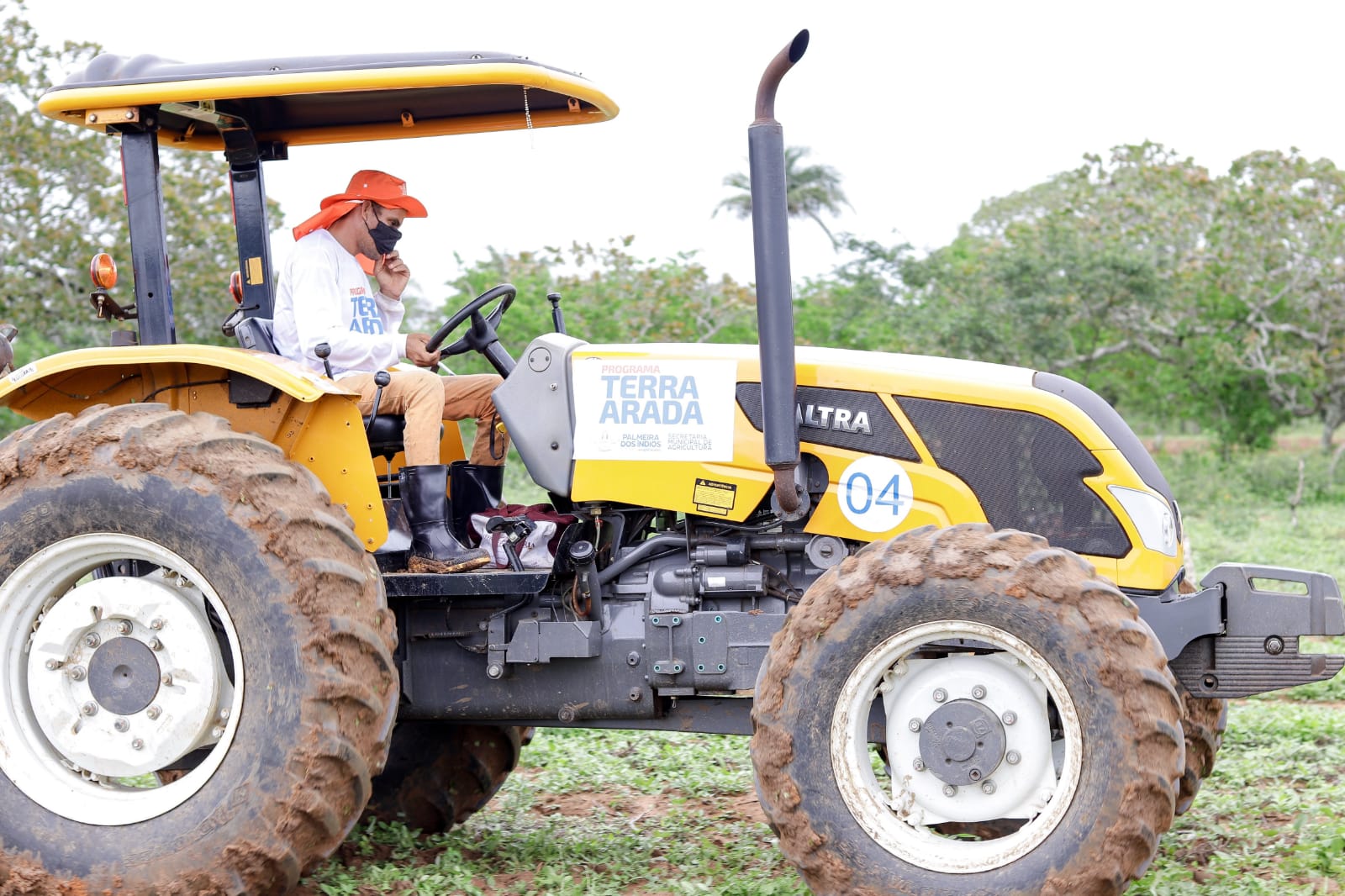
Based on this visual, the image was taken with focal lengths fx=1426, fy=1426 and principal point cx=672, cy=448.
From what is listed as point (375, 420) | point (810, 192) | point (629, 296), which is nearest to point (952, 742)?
point (375, 420)

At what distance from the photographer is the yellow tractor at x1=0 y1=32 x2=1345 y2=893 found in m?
3.71

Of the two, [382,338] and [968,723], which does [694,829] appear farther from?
[382,338]

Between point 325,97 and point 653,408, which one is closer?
point 653,408

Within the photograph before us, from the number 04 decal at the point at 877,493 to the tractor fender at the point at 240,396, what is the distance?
1.40 meters

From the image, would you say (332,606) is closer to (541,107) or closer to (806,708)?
(806,708)

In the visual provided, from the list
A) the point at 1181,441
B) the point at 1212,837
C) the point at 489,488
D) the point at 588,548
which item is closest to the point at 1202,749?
the point at 1212,837

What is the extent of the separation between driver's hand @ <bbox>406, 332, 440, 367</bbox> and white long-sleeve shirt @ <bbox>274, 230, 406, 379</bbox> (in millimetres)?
23

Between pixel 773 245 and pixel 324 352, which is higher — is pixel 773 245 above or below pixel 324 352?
above

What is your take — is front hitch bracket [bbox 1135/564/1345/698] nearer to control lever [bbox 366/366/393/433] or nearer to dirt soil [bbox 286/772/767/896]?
dirt soil [bbox 286/772/767/896]

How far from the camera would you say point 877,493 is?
4.26 meters

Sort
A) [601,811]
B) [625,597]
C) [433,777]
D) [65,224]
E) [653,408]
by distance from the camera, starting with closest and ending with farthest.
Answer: [653,408]
[625,597]
[433,777]
[601,811]
[65,224]

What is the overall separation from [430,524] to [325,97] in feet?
4.92

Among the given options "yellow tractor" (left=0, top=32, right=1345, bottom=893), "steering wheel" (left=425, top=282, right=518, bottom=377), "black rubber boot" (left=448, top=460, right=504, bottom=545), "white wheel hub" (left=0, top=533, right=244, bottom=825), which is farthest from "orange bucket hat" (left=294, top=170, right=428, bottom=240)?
"white wheel hub" (left=0, top=533, right=244, bottom=825)

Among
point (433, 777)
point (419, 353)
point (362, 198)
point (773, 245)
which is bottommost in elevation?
point (433, 777)
